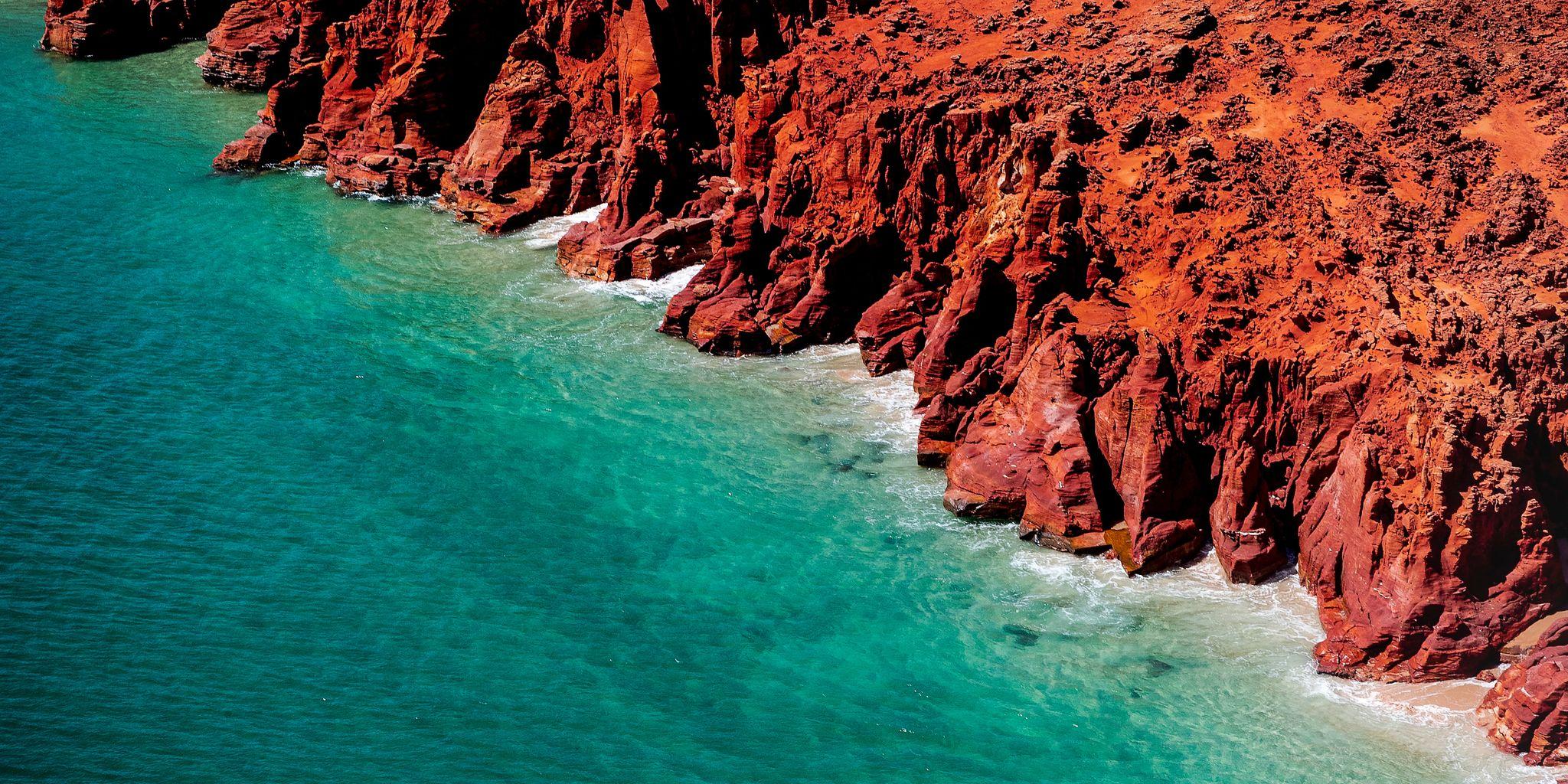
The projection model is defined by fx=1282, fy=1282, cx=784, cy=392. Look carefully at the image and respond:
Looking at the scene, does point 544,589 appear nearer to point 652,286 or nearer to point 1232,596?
point 1232,596

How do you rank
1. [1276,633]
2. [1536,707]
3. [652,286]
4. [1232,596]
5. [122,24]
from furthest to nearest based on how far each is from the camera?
[122,24], [652,286], [1232,596], [1276,633], [1536,707]

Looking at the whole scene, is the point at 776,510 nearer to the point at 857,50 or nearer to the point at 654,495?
the point at 654,495

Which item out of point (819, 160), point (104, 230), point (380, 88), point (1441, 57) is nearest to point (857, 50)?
point (819, 160)

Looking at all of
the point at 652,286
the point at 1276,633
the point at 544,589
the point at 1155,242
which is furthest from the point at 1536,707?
the point at 652,286

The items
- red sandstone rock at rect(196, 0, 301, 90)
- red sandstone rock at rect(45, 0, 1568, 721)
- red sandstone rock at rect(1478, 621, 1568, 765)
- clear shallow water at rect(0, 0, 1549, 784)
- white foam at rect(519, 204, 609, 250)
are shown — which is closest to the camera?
red sandstone rock at rect(1478, 621, 1568, 765)

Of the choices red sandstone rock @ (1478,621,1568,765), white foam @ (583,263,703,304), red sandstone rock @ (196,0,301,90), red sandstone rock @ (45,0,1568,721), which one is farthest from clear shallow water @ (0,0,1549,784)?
red sandstone rock @ (196,0,301,90)

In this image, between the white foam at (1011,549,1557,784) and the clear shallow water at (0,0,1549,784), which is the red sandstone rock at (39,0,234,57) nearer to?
the clear shallow water at (0,0,1549,784)
